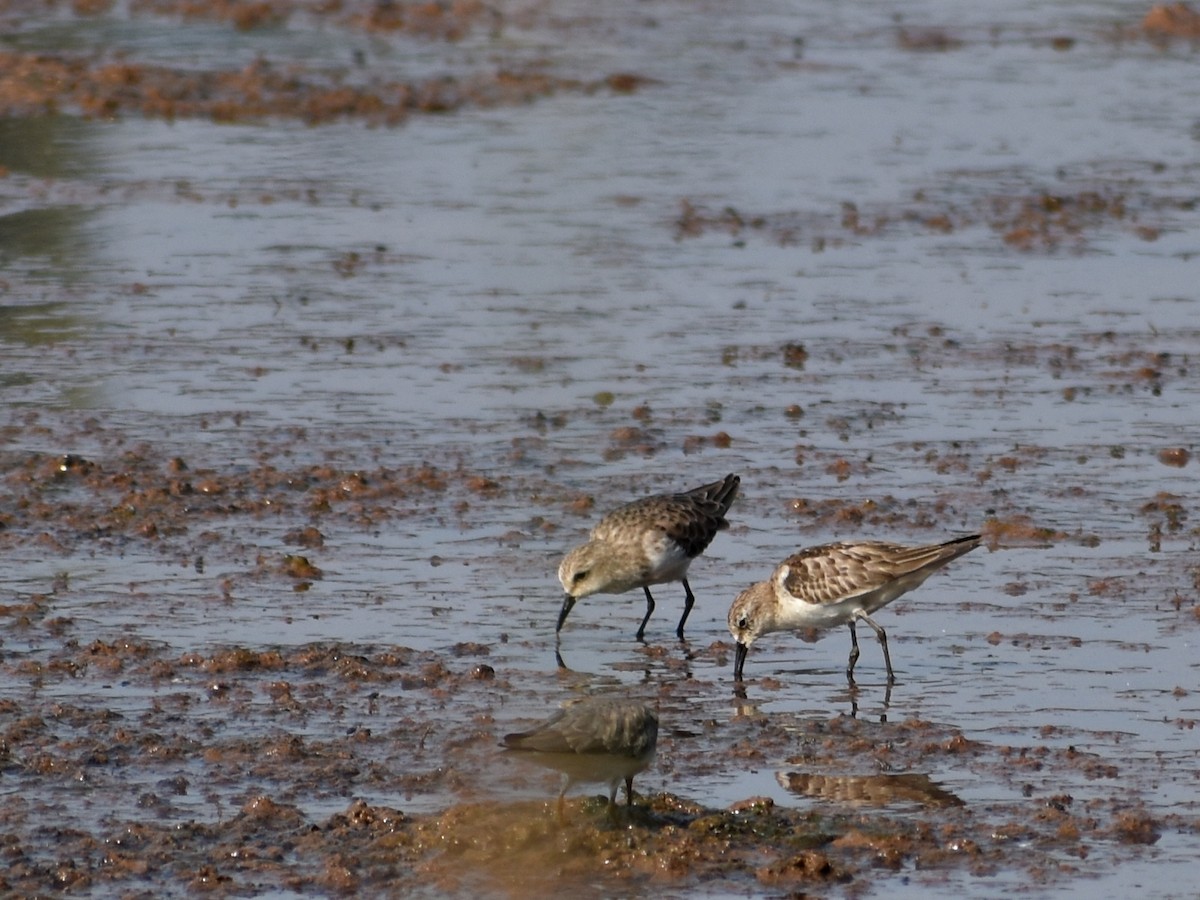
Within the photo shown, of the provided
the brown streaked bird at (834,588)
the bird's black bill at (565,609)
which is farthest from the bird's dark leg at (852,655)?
the bird's black bill at (565,609)

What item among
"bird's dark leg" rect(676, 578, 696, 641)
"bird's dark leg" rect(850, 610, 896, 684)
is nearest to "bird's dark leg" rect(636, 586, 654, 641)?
"bird's dark leg" rect(676, 578, 696, 641)

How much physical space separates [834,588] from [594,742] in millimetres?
2364

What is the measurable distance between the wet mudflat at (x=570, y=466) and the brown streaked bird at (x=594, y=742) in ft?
0.56

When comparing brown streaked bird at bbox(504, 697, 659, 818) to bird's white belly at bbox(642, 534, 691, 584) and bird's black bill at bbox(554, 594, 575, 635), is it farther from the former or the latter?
bird's white belly at bbox(642, 534, 691, 584)

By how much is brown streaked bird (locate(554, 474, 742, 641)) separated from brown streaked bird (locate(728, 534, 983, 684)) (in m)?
0.57

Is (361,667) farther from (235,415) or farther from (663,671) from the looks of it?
(235,415)

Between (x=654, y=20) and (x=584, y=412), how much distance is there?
15.7 metres

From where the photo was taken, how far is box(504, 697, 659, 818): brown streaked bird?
6.65 metres

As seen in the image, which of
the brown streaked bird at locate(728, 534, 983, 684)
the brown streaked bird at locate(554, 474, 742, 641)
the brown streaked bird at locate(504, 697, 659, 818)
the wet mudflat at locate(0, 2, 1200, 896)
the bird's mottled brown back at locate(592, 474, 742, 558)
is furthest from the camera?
the bird's mottled brown back at locate(592, 474, 742, 558)

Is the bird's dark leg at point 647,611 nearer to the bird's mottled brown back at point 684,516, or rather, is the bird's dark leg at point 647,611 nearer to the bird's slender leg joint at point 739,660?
the bird's mottled brown back at point 684,516

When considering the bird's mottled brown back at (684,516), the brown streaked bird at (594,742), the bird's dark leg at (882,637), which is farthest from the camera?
the bird's mottled brown back at (684,516)

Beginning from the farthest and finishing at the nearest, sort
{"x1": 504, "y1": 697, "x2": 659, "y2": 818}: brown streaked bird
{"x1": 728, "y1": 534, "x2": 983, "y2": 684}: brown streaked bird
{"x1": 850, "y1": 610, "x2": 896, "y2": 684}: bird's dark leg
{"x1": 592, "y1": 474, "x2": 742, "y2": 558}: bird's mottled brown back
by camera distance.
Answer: {"x1": 592, "y1": 474, "x2": 742, "y2": 558}: bird's mottled brown back → {"x1": 728, "y1": 534, "x2": 983, "y2": 684}: brown streaked bird → {"x1": 850, "y1": 610, "x2": 896, "y2": 684}: bird's dark leg → {"x1": 504, "y1": 697, "x2": 659, "y2": 818}: brown streaked bird

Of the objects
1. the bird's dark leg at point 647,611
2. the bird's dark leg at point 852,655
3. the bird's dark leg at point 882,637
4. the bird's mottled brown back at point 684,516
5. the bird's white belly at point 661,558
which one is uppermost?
the bird's mottled brown back at point 684,516

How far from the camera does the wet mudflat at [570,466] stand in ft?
23.0
